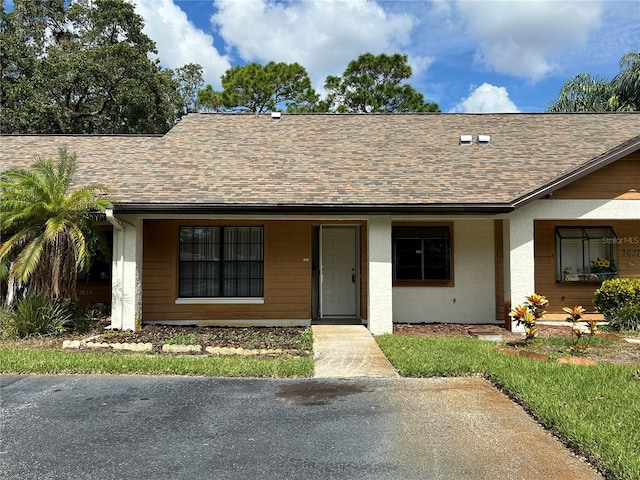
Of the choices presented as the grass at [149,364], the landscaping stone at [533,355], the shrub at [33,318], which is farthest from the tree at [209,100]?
the landscaping stone at [533,355]

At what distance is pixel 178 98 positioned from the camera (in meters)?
28.3

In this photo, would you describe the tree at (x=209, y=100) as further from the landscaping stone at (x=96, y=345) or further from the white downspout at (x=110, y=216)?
the landscaping stone at (x=96, y=345)

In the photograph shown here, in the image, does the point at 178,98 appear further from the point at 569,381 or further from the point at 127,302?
the point at 569,381

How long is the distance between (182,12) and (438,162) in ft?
31.2

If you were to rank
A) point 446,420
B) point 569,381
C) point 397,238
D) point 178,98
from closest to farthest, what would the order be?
1. point 446,420
2. point 569,381
3. point 397,238
4. point 178,98

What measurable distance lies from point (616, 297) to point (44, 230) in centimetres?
1181

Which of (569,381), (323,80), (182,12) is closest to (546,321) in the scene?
(569,381)

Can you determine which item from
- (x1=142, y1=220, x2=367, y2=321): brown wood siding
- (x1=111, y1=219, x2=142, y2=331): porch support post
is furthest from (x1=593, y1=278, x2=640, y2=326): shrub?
(x1=111, y1=219, x2=142, y2=331): porch support post

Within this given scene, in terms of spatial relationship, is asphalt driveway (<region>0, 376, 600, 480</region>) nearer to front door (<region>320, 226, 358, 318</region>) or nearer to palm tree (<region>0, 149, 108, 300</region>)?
palm tree (<region>0, 149, 108, 300</region>)

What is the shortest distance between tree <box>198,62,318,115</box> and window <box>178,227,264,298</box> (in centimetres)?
2117

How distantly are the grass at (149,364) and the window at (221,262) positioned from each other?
3.24 m

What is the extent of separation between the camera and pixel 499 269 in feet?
35.5

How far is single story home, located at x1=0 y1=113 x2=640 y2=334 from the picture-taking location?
9.50m

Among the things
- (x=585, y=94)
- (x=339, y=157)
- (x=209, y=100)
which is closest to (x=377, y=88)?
(x=209, y=100)
